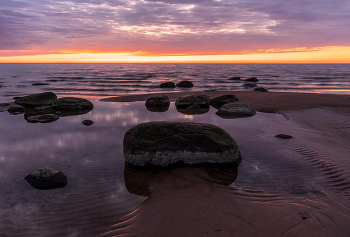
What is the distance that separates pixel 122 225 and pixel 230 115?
29.4 ft

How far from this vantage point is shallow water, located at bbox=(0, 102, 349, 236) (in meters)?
3.82

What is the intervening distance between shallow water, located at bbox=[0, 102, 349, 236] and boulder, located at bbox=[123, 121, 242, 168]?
0.45 metres

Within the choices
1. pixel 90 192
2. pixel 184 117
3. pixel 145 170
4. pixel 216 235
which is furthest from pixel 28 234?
pixel 184 117

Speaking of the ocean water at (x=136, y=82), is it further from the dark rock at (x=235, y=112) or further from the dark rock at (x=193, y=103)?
the dark rock at (x=235, y=112)

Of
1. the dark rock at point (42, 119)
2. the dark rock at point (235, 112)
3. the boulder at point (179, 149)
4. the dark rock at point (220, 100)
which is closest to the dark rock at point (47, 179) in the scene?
the boulder at point (179, 149)

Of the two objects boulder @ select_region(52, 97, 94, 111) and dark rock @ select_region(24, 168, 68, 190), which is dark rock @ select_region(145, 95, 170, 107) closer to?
boulder @ select_region(52, 97, 94, 111)

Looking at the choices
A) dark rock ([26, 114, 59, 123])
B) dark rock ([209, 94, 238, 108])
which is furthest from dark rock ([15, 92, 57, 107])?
dark rock ([209, 94, 238, 108])

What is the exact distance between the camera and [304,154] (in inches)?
246

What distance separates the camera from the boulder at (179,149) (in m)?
5.51

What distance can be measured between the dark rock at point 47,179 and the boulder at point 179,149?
167cm

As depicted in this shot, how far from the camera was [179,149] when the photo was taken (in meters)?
5.55

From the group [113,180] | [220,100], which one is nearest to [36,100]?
[113,180]

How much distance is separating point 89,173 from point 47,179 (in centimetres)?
95

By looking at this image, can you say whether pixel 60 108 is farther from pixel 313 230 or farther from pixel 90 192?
pixel 313 230
